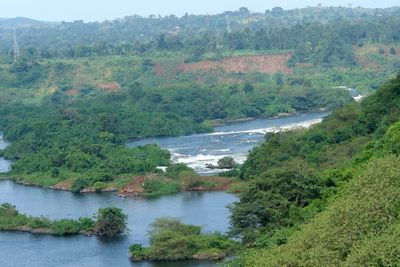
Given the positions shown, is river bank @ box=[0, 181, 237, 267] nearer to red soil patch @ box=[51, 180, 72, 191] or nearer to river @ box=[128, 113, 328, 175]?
red soil patch @ box=[51, 180, 72, 191]

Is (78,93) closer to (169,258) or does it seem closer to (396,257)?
(169,258)

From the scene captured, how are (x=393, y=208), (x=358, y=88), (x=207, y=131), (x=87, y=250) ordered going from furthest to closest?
(x=358, y=88), (x=207, y=131), (x=87, y=250), (x=393, y=208)

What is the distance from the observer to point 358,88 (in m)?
81.9

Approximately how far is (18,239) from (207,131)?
1056 inches

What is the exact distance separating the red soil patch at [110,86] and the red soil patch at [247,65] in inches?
211

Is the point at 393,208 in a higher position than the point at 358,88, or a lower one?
higher

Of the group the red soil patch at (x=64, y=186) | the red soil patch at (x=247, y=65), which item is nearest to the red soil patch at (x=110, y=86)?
the red soil patch at (x=247, y=65)

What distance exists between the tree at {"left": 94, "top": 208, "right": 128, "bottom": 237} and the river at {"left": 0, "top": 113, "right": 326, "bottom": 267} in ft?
1.16

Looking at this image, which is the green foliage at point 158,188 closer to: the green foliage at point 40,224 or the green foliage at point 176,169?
the green foliage at point 176,169

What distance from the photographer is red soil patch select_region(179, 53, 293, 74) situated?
8781 cm

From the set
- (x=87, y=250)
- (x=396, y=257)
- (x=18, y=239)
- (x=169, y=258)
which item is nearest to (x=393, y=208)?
(x=396, y=257)

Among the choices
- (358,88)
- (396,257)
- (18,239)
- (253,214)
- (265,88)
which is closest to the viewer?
(396,257)

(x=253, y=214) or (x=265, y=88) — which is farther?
(x=265, y=88)

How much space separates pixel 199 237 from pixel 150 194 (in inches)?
436
